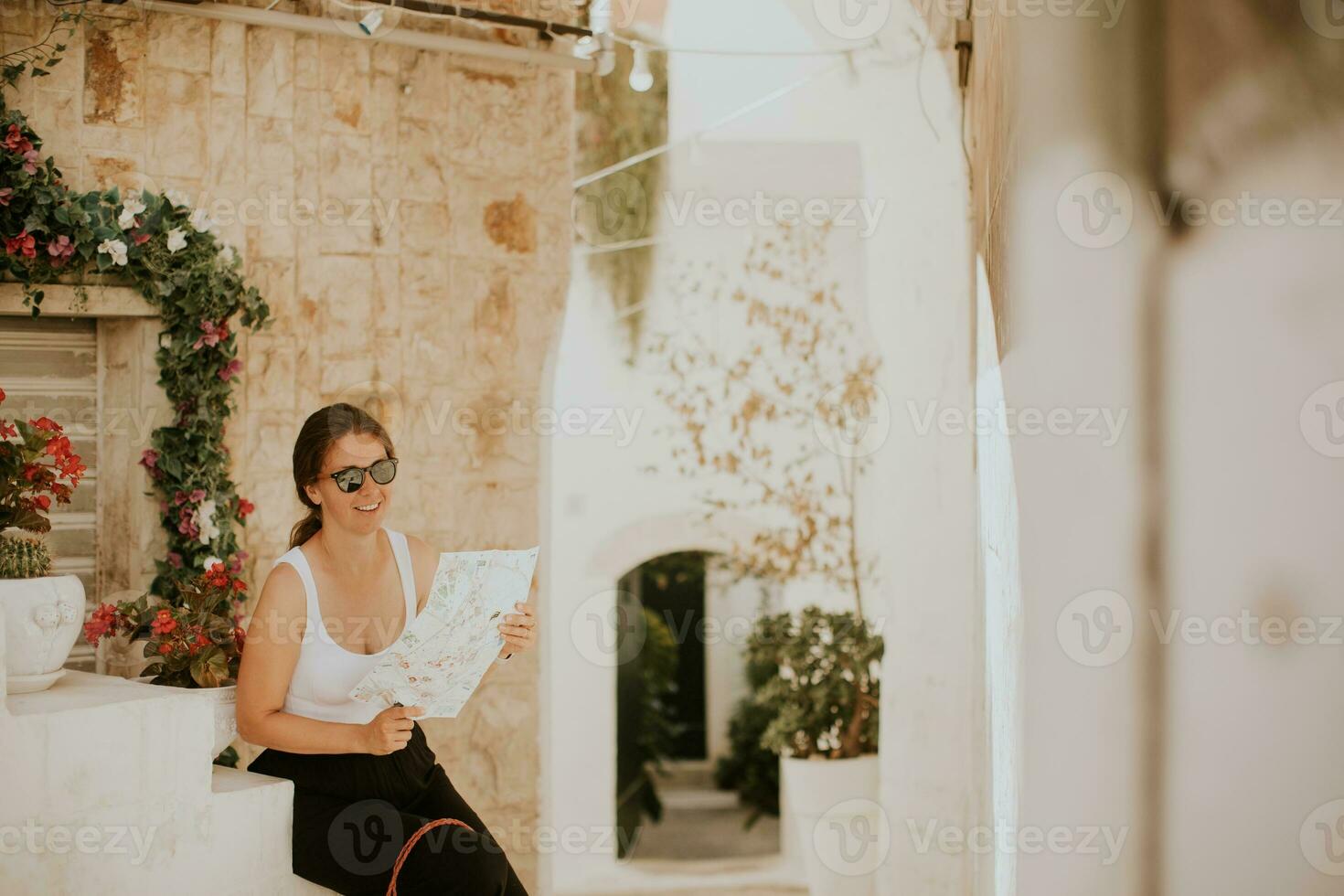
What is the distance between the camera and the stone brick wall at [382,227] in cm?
446

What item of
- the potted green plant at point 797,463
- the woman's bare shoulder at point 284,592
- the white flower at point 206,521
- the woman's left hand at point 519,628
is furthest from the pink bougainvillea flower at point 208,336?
the potted green plant at point 797,463

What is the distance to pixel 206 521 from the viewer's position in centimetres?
433

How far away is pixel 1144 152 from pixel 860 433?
5.31 meters

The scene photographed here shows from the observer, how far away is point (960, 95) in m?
4.60

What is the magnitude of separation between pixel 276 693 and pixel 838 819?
374 centimetres

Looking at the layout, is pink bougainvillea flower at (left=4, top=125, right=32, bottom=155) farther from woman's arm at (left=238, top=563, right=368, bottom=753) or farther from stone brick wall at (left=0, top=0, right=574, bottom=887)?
woman's arm at (left=238, top=563, right=368, bottom=753)

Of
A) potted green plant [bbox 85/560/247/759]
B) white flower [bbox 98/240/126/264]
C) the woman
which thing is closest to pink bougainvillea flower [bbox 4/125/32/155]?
white flower [bbox 98/240/126/264]

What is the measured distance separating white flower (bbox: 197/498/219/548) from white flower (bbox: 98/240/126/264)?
912 millimetres

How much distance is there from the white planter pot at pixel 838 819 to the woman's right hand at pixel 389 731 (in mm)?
3524

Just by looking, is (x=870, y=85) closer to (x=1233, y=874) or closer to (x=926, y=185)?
(x=926, y=185)

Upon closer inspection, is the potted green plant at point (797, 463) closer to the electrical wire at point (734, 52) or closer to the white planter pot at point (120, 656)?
the electrical wire at point (734, 52)

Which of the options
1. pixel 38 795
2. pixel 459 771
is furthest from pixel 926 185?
pixel 38 795

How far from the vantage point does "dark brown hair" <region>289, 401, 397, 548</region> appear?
8.83ft

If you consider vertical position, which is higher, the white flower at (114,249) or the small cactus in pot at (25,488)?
the white flower at (114,249)
